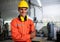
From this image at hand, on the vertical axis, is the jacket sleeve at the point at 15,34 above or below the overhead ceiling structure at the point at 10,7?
below

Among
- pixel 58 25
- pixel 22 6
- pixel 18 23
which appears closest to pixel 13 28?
pixel 18 23

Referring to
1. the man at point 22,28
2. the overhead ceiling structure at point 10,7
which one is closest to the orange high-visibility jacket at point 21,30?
the man at point 22,28

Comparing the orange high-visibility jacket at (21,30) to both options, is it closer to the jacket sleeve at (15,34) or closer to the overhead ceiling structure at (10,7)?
the jacket sleeve at (15,34)

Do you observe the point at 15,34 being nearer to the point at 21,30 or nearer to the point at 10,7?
the point at 21,30

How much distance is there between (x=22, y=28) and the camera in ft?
5.00

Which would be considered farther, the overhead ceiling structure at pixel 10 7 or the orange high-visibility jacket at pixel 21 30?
the overhead ceiling structure at pixel 10 7

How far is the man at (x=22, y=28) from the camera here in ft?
4.94

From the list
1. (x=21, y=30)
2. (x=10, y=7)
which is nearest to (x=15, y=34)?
(x=21, y=30)

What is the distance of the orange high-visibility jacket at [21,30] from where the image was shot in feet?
4.93

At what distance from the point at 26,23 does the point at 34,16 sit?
3.57 metres

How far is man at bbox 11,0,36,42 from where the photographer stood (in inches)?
59.3

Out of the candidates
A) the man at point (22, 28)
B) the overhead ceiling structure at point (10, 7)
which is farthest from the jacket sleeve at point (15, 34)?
the overhead ceiling structure at point (10, 7)

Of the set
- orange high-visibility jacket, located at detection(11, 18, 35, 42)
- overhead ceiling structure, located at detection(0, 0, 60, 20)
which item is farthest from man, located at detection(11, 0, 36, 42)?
overhead ceiling structure, located at detection(0, 0, 60, 20)

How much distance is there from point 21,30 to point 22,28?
0.08 ft
